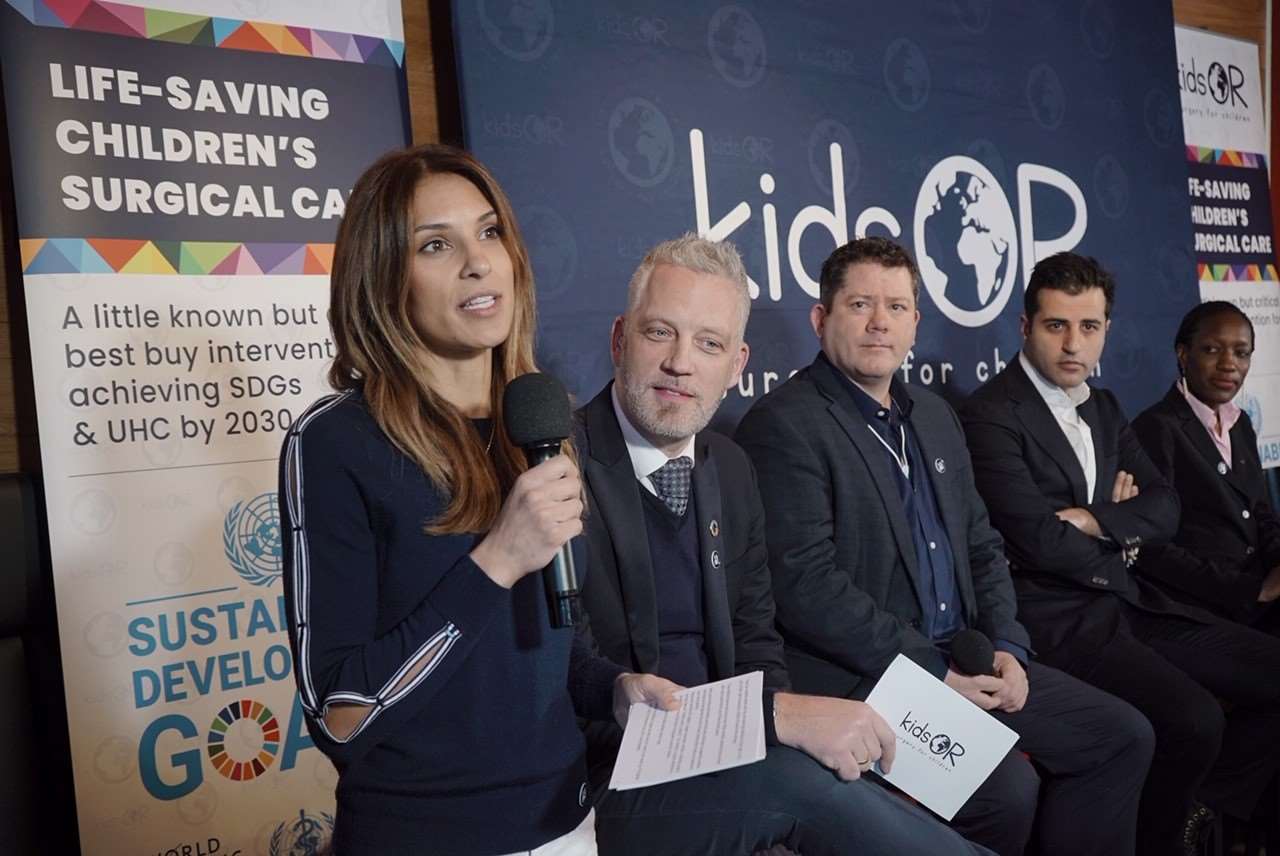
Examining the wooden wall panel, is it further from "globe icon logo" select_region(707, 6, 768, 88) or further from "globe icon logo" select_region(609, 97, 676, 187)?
"globe icon logo" select_region(707, 6, 768, 88)

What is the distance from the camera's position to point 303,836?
2.51 meters

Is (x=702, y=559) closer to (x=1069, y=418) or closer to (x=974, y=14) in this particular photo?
(x=1069, y=418)

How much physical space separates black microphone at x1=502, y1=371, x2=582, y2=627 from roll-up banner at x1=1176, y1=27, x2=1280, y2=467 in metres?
4.50

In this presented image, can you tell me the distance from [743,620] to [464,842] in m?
0.91

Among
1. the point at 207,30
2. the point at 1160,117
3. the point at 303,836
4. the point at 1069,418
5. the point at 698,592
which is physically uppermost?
the point at 1160,117

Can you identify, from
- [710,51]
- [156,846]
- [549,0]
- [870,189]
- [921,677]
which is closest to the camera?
[921,677]

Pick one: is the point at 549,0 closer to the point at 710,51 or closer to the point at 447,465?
the point at 710,51

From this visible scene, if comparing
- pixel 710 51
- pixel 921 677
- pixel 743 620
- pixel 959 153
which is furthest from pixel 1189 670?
pixel 710 51

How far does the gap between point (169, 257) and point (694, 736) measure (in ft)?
5.48

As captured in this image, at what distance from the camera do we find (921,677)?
6.97 ft

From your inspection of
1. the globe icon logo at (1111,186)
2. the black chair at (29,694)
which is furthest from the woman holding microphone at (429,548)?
the globe icon logo at (1111,186)

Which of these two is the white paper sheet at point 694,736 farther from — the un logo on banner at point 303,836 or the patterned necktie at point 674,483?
the un logo on banner at point 303,836

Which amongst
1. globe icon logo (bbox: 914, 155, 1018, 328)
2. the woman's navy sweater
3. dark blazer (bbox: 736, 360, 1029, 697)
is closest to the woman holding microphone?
the woman's navy sweater

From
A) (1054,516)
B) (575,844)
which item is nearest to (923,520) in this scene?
(1054,516)
